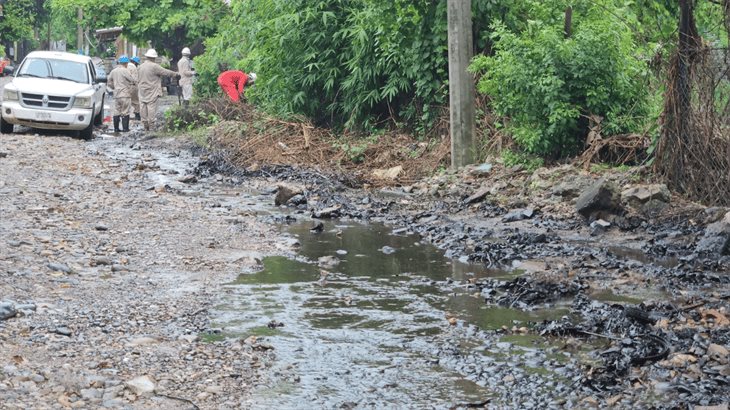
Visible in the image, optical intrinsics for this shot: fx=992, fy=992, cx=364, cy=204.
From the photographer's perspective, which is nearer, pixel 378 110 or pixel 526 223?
pixel 526 223

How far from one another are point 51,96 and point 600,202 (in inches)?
585

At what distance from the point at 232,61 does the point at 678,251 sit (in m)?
20.4

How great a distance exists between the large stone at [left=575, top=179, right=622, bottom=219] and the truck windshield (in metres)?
15.4

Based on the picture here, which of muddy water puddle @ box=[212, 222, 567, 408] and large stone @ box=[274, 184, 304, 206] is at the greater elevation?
muddy water puddle @ box=[212, 222, 567, 408]

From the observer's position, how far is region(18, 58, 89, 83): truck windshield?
23.0 metres

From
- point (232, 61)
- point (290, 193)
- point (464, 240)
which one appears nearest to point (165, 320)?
point (464, 240)

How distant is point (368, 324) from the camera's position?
281 inches

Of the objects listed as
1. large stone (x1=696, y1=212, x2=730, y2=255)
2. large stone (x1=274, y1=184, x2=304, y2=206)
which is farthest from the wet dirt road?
large stone (x1=696, y1=212, x2=730, y2=255)

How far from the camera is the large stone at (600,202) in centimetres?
1101

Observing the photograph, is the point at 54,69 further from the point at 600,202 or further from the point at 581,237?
the point at 581,237

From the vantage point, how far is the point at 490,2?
639 inches

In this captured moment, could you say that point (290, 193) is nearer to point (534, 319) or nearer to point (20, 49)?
point (534, 319)

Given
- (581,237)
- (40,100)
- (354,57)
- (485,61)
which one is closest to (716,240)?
(581,237)

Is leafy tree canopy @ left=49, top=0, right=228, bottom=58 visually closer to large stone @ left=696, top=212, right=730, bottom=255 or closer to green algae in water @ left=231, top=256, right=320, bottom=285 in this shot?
green algae in water @ left=231, top=256, right=320, bottom=285
